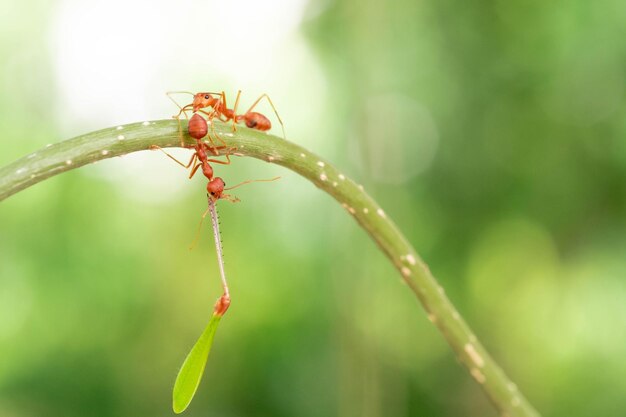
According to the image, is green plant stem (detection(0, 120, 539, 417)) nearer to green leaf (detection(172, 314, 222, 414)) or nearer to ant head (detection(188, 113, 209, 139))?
ant head (detection(188, 113, 209, 139))

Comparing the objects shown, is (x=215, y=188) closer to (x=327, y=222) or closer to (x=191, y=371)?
(x=191, y=371)

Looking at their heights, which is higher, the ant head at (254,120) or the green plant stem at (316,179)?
the ant head at (254,120)

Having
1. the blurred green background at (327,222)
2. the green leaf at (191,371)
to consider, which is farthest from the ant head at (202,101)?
the blurred green background at (327,222)

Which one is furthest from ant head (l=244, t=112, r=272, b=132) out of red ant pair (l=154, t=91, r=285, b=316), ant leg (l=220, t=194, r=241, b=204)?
ant leg (l=220, t=194, r=241, b=204)

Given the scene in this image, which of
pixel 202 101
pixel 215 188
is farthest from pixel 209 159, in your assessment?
pixel 202 101

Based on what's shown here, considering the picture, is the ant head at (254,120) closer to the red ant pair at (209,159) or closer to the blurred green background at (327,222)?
the red ant pair at (209,159)

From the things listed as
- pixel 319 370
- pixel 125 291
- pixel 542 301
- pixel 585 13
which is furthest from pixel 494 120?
pixel 125 291
